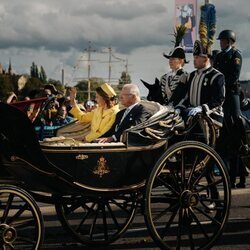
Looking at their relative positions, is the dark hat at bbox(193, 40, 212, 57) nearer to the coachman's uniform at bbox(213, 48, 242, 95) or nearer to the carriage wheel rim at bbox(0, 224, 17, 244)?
the coachman's uniform at bbox(213, 48, 242, 95)

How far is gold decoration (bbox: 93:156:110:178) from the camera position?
17.6 feet

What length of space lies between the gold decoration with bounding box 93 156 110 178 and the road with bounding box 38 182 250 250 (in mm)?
1025

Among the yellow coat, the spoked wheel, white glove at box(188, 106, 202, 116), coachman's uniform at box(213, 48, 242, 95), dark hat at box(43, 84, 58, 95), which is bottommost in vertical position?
the spoked wheel

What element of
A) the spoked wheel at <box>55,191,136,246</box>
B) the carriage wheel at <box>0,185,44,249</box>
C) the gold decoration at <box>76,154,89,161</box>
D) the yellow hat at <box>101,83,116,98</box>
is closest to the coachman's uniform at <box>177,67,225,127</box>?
the yellow hat at <box>101,83,116,98</box>

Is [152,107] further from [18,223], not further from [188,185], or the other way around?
[18,223]

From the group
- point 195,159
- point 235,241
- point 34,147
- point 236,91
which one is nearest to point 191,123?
point 195,159

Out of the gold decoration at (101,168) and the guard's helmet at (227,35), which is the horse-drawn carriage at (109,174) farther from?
the guard's helmet at (227,35)

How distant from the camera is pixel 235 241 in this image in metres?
6.38

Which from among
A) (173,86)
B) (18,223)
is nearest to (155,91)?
(173,86)

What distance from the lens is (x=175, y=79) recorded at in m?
7.48

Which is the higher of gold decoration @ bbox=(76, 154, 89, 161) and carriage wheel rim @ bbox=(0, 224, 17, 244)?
gold decoration @ bbox=(76, 154, 89, 161)

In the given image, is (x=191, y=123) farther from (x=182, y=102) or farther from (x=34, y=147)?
(x=34, y=147)

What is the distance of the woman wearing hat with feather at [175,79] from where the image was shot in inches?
280

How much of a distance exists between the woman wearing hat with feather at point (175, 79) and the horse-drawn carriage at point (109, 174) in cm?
82
